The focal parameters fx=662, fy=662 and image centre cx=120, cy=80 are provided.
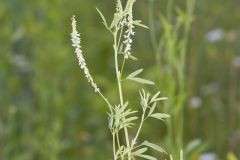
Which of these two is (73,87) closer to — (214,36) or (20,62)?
(20,62)

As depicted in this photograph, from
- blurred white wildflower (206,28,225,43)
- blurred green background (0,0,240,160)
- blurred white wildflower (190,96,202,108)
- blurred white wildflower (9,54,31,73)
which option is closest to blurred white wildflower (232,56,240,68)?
blurred green background (0,0,240,160)

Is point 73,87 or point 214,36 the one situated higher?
point 214,36

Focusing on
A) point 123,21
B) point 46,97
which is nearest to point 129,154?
point 123,21

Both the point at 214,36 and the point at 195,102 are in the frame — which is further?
the point at 214,36

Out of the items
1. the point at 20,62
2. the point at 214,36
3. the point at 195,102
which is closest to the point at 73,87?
the point at 20,62

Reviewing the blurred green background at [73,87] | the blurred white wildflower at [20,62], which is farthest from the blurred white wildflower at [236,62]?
the blurred white wildflower at [20,62]

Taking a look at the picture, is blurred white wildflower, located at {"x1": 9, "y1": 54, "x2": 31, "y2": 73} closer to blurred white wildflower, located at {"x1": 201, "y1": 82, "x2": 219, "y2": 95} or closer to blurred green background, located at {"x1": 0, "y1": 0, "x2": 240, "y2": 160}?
blurred green background, located at {"x1": 0, "y1": 0, "x2": 240, "y2": 160}

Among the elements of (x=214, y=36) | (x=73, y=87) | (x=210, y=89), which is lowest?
(x=210, y=89)

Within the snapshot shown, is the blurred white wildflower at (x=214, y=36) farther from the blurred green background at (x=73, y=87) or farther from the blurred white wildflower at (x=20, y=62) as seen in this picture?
the blurred white wildflower at (x=20, y=62)

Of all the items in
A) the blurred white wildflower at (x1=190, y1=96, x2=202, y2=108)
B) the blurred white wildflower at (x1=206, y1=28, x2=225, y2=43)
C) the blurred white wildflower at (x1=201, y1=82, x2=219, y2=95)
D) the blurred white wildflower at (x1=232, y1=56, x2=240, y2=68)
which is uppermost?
the blurred white wildflower at (x1=206, y1=28, x2=225, y2=43)
